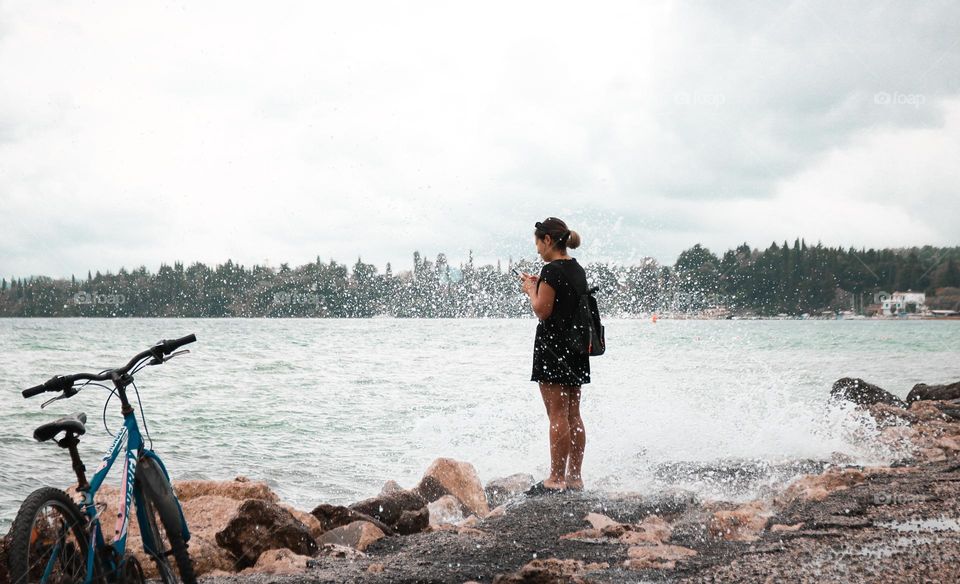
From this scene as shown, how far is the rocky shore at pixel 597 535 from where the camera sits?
451 cm

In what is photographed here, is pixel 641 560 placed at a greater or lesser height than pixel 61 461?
greater

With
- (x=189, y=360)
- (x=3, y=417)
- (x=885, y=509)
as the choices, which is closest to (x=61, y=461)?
(x=3, y=417)

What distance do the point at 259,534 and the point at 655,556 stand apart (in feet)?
9.16

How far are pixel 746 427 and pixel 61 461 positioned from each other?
11.0 metres

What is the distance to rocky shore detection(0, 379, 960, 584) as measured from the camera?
4.51m

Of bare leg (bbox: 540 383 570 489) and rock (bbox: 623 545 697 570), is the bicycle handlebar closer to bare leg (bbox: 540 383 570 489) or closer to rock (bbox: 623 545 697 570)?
rock (bbox: 623 545 697 570)

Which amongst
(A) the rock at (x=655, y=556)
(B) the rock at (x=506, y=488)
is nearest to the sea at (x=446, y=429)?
(B) the rock at (x=506, y=488)

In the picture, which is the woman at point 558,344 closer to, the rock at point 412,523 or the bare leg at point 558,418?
the bare leg at point 558,418

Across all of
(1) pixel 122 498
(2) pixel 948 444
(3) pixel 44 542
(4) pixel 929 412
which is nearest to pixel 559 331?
(1) pixel 122 498

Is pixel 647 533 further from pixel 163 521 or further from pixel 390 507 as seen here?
pixel 163 521

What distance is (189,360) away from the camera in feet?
126

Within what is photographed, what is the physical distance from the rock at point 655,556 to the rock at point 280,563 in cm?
211

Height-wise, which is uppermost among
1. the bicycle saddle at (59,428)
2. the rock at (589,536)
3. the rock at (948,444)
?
the bicycle saddle at (59,428)

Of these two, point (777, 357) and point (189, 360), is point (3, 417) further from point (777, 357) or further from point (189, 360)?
point (777, 357)
